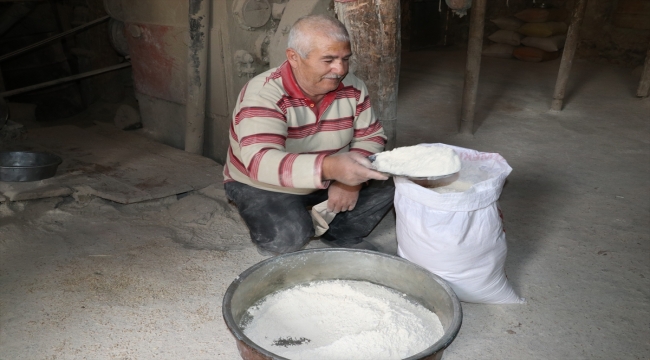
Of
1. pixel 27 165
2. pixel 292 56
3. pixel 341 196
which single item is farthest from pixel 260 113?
pixel 27 165

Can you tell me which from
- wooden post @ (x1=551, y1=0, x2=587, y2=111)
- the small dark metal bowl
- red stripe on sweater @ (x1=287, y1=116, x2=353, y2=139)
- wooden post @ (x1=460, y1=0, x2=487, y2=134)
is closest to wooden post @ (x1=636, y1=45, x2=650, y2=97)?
wooden post @ (x1=551, y1=0, x2=587, y2=111)

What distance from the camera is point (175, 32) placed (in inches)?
161

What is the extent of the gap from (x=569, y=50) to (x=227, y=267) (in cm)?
366

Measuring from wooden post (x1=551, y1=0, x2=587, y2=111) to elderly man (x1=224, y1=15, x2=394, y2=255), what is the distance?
2.96m

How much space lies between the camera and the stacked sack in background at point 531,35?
692 cm

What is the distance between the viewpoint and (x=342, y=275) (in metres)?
2.23

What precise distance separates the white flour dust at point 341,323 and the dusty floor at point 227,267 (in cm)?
18

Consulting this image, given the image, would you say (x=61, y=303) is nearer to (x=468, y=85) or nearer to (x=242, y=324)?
(x=242, y=324)

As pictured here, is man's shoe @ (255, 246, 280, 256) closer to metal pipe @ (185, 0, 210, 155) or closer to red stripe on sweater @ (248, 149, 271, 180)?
red stripe on sweater @ (248, 149, 271, 180)

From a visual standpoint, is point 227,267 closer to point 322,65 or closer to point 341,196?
point 341,196

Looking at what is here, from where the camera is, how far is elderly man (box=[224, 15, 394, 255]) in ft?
6.78

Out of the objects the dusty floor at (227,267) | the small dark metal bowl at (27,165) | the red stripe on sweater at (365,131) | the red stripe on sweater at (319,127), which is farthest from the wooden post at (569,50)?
the small dark metal bowl at (27,165)

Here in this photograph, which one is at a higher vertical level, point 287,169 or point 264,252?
point 287,169

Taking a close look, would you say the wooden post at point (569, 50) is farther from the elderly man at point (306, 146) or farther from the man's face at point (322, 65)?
the man's face at point (322, 65)
